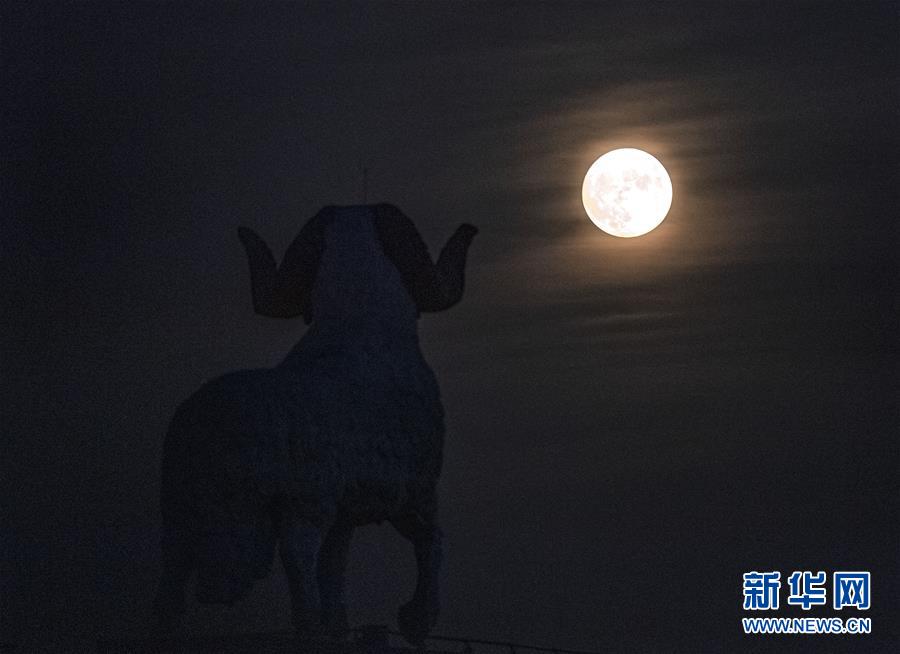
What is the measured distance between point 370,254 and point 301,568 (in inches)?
143

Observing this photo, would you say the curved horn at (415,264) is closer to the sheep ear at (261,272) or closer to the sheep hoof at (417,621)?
the sheep ear at (261,272)

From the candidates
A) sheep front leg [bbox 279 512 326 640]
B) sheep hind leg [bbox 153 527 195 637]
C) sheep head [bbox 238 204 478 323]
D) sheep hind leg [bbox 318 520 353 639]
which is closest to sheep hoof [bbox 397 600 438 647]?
sheep hind leg [bbox 318 520 353 639]

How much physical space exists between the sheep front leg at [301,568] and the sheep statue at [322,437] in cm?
1

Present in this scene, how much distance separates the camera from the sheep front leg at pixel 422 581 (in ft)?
68.5

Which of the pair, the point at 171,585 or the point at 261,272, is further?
the point at 261,272

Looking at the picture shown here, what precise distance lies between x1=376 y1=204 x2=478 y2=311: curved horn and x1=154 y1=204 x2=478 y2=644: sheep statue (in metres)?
0.01

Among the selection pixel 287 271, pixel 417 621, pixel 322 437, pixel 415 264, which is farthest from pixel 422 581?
pixel 287 271

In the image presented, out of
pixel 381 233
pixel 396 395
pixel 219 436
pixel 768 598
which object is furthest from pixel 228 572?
pixel 768 598

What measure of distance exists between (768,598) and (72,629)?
25.1 feet

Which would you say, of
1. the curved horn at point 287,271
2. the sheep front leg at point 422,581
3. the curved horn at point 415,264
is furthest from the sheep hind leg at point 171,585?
the curved horn at point 415,264

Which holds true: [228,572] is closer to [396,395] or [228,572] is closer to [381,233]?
[396,395]

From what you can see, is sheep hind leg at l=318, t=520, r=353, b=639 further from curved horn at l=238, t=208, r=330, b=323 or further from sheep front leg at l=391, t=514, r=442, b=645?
curved horn at l=238, t=208, r=330, b=323

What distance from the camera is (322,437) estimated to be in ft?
63.7

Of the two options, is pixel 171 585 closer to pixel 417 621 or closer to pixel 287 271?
pixel 417 621
